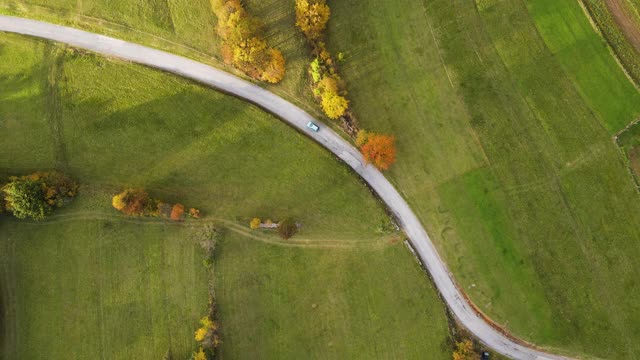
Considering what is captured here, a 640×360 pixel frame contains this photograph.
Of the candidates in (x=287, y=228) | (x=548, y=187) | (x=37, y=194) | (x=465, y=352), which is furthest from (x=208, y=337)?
(x=548, y=187)

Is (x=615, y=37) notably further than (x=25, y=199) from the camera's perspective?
Yes

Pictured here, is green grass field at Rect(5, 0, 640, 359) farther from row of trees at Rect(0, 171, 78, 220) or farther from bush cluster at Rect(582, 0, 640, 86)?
row of trees at Rect(0, 171, 78, 220)

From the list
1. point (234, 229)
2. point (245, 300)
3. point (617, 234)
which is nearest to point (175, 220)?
point (234, 229)

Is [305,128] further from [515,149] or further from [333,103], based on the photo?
[515,149]

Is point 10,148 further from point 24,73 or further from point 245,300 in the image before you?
point 245,300

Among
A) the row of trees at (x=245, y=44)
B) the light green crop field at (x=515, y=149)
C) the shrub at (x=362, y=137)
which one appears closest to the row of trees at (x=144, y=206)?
the row of trees at (x=245, y=44)

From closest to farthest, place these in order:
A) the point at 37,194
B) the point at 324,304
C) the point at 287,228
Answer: the point at 37,194, the point at 287,228, the point at 324,304
